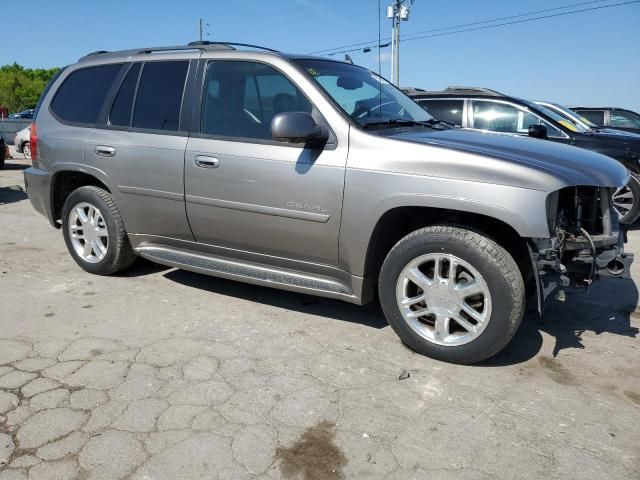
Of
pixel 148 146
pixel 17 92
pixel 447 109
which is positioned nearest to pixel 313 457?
pixel 148 146

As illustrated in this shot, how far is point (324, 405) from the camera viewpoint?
280 centimetres

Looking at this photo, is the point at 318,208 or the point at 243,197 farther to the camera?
the point at 243,197

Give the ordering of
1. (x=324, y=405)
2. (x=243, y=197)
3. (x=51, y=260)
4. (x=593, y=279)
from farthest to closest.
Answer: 1. (x=51, y=260)
2. (x=243, y=197)
3. (x=593, y=279)
4. (x=324, y=405)

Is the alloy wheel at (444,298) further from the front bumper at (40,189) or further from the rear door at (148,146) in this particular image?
the front bumper at (40,189)

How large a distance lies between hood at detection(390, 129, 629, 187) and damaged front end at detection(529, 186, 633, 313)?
143 mm

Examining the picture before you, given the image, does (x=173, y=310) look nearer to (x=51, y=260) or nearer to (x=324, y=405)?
(x=324, y=405)

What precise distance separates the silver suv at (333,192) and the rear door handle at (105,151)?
15 millimetres

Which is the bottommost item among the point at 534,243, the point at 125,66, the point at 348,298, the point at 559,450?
the point at 559,450

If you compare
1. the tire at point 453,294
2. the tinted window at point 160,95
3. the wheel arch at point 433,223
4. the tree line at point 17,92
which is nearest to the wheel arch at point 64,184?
the tinted window at point 160,95

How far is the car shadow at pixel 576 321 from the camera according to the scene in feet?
11.5

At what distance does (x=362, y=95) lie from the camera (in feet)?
12.9

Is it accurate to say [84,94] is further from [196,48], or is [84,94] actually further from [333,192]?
[333,192]

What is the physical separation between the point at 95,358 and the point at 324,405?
1472 mm

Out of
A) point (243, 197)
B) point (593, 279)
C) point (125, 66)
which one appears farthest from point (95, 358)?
point (593, 279)
